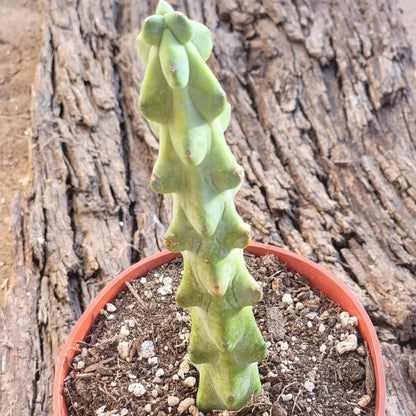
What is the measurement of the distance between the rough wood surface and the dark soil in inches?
10.5

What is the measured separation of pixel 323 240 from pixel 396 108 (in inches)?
29.5

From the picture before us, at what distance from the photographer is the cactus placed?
637 mm

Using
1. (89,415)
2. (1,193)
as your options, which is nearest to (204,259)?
(89,415)

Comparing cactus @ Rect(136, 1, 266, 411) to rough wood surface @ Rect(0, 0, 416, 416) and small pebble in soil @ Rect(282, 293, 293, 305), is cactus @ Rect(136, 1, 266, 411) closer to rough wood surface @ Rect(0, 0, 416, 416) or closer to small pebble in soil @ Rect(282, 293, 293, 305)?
small pebble in soil @ Rect(282, 293, 293, 305)

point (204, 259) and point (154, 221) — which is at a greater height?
point (204, 259)

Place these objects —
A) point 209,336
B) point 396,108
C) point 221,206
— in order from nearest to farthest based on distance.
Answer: point 221,206, point 209,336, point 396,108

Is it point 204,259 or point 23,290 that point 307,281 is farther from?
point 23,290

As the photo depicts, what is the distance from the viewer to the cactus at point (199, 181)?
25.1 inches

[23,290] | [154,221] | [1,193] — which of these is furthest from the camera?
[1,193]

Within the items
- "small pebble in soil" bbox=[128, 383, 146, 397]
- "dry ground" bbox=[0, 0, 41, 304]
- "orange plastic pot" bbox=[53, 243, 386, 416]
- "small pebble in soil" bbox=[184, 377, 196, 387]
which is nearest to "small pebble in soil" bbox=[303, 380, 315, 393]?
"orange plastic pot" bbox=[53, 243, 386, 416]

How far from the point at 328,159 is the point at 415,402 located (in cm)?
88

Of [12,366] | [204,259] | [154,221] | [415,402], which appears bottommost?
[415,402]

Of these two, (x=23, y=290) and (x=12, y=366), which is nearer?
(x=12, y=366)

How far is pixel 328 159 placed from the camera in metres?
1.80
